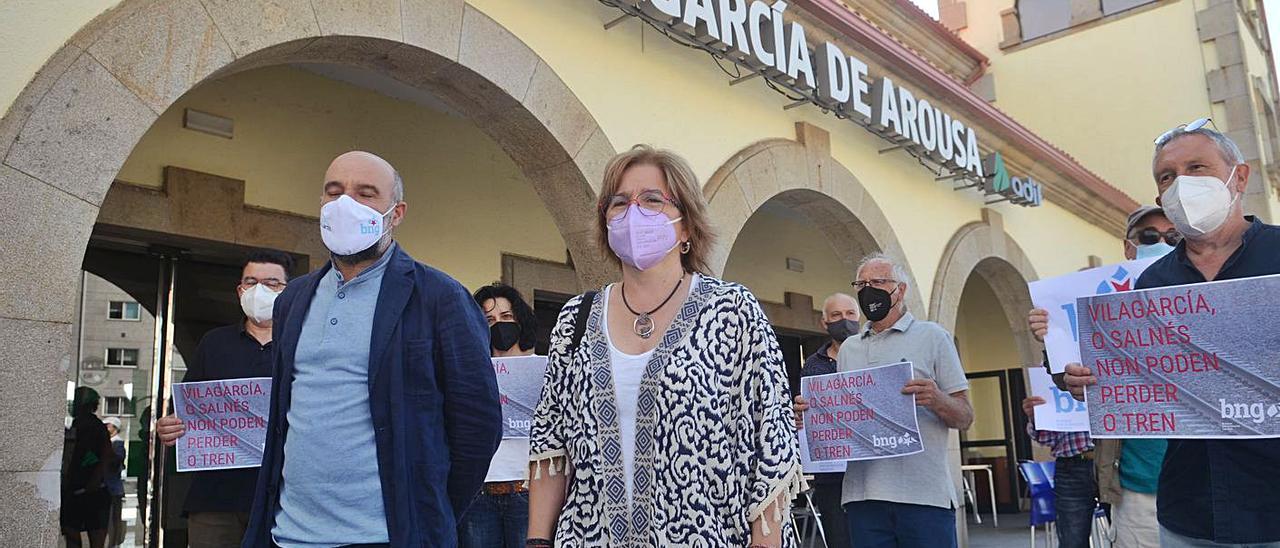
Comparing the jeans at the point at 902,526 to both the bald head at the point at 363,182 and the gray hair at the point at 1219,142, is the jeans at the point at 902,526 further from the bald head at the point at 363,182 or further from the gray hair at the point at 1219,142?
the bald head at the point at 363,182

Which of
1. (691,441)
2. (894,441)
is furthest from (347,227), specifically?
(894,441)

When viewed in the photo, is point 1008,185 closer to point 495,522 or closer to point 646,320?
point 495,522

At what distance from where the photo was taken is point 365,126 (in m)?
8.17

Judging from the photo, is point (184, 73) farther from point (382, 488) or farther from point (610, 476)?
point (610, 476)

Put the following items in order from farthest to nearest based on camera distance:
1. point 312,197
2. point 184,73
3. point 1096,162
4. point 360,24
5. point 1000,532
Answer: point 1096,162
point 1000,532
point 312,197
point 360,24
point 184,73

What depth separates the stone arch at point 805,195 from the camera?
783 centimetres

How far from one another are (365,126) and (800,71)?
11.8 ft

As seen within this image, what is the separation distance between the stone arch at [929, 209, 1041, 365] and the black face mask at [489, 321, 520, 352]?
6.49m

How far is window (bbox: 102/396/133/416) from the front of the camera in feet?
23.7

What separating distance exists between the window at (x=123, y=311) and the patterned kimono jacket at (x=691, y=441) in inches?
218

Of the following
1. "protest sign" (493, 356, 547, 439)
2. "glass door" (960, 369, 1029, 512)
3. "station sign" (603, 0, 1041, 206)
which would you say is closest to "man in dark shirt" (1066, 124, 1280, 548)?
"protest sign" (493, 356, 547, 439)

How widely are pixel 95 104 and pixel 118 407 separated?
3723 mm

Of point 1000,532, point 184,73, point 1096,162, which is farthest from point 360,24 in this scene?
point 1096,162

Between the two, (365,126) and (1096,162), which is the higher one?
(1096,162)
